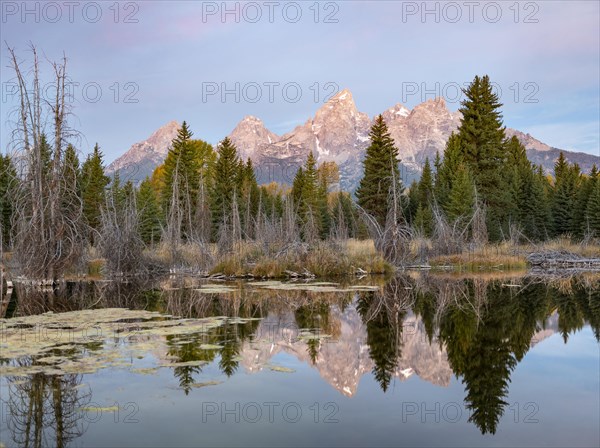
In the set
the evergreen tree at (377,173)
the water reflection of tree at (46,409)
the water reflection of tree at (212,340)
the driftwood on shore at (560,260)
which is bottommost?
the water reflection of tree at (46,409)

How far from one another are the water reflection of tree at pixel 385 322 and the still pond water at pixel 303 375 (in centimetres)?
5

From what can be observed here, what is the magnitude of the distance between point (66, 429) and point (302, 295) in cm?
1075

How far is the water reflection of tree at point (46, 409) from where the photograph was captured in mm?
4863

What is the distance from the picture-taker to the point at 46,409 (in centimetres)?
552

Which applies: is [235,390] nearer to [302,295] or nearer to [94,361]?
[94,361]

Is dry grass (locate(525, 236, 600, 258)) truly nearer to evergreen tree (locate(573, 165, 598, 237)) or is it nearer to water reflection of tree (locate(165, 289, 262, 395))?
evergreen tree (locate(573, 165, 598, 237))

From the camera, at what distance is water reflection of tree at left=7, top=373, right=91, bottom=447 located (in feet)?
16.0

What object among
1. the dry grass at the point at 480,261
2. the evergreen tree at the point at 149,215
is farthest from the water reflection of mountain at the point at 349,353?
the evergreen tree at the point at 149,215

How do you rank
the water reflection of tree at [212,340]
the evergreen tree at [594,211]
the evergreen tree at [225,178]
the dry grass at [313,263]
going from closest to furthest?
1. the water reflection of tree at [212,340]
2. the dry grass at [313,263]
3. the evergreen tree at [594,211]
4. the evergreen tree at [225,178]

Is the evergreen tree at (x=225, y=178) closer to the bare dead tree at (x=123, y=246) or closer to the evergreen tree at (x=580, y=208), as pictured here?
the bare dead tree at (x=123, y=246)

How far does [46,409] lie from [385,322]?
254 inches

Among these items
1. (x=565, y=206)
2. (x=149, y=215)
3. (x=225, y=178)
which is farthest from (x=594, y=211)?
(x=149, y=215)

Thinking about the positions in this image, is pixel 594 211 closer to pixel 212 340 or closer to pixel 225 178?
pixel 225 178

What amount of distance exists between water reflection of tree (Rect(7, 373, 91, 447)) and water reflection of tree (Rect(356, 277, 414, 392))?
3114 mm
